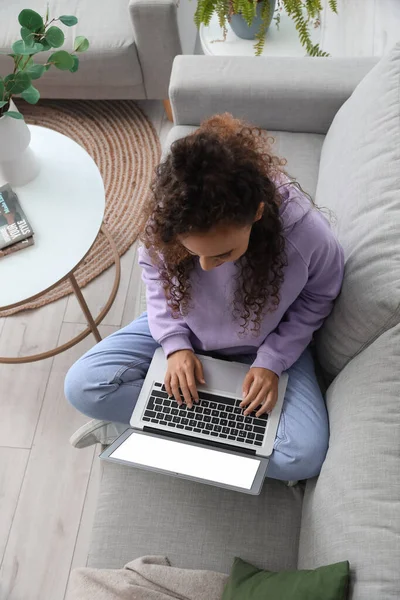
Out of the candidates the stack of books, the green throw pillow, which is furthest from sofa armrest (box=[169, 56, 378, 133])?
the green throw pillow

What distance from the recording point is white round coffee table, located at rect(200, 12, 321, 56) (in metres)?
2.06

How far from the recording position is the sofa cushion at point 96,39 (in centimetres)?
192

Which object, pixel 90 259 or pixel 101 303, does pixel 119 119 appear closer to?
pixel 90 259

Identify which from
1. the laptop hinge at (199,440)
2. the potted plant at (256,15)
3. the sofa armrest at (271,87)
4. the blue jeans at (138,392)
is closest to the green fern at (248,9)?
the potted plant at (256,15)

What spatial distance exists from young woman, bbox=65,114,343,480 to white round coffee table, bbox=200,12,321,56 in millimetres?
1050

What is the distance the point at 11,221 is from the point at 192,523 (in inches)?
32.3

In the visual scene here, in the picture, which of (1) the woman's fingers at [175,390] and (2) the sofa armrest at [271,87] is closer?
(1) the woman's fingers at [175,390]

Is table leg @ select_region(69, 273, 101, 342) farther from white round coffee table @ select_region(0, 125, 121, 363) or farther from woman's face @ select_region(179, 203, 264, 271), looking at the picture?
woman's face @ select_region(179, 203, 264, 271)

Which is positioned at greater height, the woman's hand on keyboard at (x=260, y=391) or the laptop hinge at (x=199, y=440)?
the woman's hand on keyboard at (x=260, y=391)

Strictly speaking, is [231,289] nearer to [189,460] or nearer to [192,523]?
[189,460]

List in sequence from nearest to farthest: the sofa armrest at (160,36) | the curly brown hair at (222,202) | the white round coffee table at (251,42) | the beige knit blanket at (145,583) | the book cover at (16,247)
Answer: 1. the curly brown hair at (222,202)
2. the beige knit blanket at (145,583)
3. the book cover at (16,247)
4. the sofa armrest at (160,36)
5. the white round coffee table at (251,42)

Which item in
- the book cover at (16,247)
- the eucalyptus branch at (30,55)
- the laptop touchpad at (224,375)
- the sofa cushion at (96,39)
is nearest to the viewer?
the laptop touchpad at (224,375)

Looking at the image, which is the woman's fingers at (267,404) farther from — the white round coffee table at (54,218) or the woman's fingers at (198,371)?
the white round coffee table at (54,218)


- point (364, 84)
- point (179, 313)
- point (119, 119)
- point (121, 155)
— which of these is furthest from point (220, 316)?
point (119, 119)
